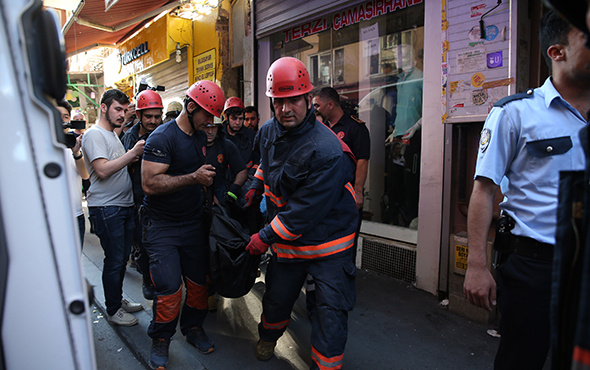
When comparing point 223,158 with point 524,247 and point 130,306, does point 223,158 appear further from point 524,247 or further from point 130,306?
point 524,247

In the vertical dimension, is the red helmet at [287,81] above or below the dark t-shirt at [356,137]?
above

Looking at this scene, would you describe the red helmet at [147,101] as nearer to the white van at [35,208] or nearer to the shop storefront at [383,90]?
the shop storefront at [383,90]

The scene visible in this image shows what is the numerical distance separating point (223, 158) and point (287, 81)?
4.55 ft

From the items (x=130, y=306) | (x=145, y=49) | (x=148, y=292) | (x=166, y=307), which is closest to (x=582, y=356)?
(x=166, y=307)

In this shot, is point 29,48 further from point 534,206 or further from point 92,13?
point 92,13

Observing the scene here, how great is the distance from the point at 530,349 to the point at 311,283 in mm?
2089

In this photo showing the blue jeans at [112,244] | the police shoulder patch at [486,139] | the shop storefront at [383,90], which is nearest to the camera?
the police shoulder patch at [486,139]

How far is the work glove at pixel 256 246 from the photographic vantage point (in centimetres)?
255

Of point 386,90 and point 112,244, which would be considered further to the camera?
point 386,90

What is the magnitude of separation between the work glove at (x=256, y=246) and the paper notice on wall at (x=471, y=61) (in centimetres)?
247

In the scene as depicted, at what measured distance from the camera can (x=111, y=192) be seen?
3311 mm

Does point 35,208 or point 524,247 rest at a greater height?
point 35,208

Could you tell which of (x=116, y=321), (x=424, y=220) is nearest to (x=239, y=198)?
(x=116, y=321)

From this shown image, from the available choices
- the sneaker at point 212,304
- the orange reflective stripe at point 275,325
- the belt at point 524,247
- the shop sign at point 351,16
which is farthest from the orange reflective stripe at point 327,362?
the shop sign at point 351,16
